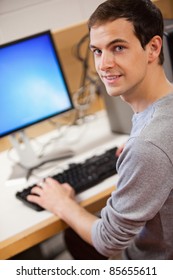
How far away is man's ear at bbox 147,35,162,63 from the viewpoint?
0.61 meters

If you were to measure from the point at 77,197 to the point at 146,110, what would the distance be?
1.33ft

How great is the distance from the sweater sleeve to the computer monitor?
59cm

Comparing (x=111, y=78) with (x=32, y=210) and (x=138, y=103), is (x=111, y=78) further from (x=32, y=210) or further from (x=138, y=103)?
(x=32, y=210)

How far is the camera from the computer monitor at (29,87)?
1.10 meters

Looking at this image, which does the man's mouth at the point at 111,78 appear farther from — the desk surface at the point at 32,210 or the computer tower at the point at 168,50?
the desk surface at the point at 32,210

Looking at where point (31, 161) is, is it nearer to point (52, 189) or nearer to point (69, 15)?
point (52, 189)

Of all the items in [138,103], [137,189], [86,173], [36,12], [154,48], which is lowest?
[86,173]

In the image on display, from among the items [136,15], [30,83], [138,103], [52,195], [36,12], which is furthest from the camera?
[30,83]

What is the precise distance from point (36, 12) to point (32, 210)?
543 mm

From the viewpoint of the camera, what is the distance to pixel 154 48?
620mm

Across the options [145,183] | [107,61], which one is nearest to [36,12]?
[107,61]

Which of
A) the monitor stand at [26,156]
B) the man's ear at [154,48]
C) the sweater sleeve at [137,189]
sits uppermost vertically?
the man's ear at [154,48]

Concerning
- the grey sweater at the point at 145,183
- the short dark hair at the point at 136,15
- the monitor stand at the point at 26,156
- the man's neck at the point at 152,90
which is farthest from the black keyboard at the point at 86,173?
the short dark hair at the point at 136,15
